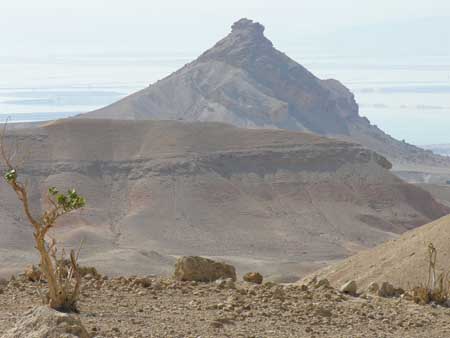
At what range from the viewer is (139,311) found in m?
13.2

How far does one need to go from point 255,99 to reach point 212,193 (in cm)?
8071

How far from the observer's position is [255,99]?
166125mm

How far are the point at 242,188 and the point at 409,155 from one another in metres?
86.2

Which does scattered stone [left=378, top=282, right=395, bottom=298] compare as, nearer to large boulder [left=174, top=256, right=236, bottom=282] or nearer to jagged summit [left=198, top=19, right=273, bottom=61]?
large boulder [left=174, top=256, right=236, bottom=282]

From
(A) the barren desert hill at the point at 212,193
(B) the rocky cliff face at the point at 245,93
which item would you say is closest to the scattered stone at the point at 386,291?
(A) the barren desert hill at the point at 212,193

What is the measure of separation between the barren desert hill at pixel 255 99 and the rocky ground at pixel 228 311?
14198 cm

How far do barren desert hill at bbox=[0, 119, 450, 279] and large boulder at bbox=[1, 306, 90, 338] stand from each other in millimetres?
52918

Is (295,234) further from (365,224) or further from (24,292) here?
(24,292)

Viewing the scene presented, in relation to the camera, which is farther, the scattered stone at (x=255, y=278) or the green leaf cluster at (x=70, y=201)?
the scattered stone at (x=255, y=278)

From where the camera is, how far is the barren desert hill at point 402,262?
26969 mm

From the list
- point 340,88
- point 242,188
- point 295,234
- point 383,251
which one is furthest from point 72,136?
point 340,88

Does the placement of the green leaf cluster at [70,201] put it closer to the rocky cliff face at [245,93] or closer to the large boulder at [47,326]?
the large boulder at [47,326]

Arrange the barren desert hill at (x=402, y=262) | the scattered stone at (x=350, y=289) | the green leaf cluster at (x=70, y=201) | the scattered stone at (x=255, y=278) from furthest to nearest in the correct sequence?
the barren desert hill at (x=402, y=262) → the scattered stone at (x=255, y=278) → the scattered stone at (x=350, y=289) → the green leaf cluster at (x=70, y=201)

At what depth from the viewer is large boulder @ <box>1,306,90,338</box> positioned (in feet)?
33.4
